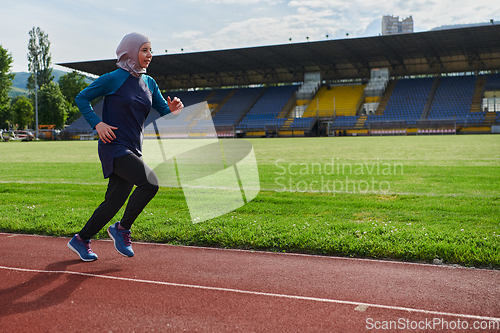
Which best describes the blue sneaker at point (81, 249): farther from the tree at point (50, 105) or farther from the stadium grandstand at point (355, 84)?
the tree at point (50, 105)

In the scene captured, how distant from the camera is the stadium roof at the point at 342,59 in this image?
4553 cm

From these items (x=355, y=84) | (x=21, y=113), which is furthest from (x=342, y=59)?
(x=21, y=113)

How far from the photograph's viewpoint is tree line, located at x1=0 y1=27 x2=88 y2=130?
5681cm

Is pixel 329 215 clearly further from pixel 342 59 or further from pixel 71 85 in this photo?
pixel 71 85

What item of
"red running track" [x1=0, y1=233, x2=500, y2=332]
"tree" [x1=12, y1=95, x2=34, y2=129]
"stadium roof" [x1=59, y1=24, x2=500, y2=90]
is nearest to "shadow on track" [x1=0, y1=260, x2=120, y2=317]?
"red running track" [x1=0, y1=233, x2=500, y2=332]

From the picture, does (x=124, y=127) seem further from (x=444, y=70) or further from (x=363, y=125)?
(x=444, y=70)

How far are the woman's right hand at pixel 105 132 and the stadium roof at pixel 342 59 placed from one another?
150 feet

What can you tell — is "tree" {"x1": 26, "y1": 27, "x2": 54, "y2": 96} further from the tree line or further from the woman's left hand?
the woman's left hand

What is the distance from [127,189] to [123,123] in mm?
706

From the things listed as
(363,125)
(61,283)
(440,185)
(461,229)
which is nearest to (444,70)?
(363,125)

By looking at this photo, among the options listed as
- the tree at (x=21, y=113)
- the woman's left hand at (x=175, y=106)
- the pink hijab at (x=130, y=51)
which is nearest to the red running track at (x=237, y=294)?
the woman's left hand at (x=175, y=106)

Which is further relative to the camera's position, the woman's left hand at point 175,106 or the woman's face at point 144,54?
the woman's left hand at point 175,106

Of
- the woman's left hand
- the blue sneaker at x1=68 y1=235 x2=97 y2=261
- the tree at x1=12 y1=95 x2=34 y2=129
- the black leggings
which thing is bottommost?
the blue sneaker at x1=68 y1=235 x2=97 y2=261

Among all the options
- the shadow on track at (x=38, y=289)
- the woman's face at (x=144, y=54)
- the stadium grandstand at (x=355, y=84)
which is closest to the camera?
the shadow on track at (x=38, y=289)
